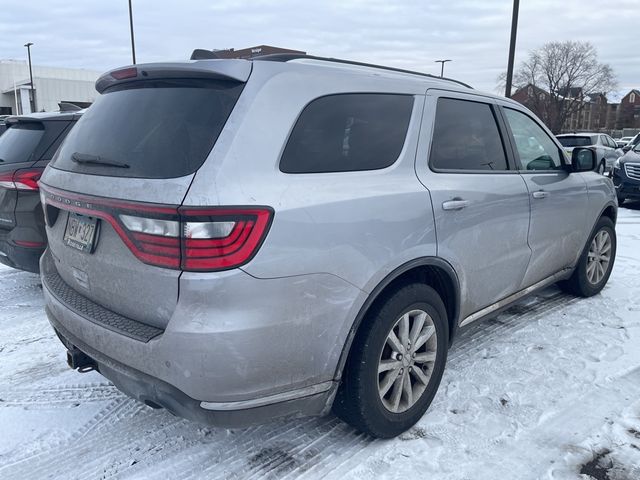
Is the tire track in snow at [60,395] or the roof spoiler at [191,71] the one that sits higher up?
the roof spoiler at [191,71]

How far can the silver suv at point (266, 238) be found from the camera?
200cm

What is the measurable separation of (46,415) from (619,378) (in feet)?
11.4

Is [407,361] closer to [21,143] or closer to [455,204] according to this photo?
[455,204]

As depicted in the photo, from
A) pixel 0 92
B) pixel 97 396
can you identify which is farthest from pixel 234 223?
pixel 0 92

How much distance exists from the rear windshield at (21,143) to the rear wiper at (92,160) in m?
2.37

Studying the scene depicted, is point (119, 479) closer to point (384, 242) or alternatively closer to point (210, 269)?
point (210, 269)

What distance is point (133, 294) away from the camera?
2.19 meters

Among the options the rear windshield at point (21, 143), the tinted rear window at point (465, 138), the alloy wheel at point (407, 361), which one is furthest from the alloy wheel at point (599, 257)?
the rear windshield at point (21, 143)

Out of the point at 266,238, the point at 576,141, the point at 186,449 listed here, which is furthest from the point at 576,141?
the point at 266,238

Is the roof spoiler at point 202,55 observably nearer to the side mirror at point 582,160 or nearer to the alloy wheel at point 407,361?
the alloy wheel at point 407,361

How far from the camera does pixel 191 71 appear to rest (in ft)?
7.37

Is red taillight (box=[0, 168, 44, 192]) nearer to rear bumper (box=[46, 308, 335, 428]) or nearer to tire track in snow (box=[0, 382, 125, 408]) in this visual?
tire track in snow (box=[0, 382, 125, 408])

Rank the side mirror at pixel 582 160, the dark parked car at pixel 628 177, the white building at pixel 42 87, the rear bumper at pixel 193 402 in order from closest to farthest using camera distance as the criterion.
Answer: the rear bumper at pixel 193 402 < the side mirror at pixel 582 160 < the dark parked car at pixel 628 177 < the white building at pixel 42 87

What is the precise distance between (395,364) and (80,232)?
5.33 feet
